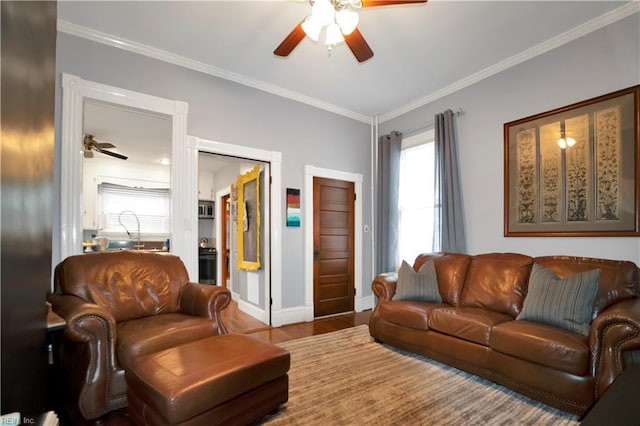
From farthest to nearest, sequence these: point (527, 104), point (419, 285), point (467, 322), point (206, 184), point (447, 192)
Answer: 1. point (206, 184)
2. point (447, 192)
3. point (527, 104)
4. point (419, 285)
5. point (467, 322)

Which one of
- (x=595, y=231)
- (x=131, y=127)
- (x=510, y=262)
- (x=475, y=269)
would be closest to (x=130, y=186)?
(x=131, y=127)

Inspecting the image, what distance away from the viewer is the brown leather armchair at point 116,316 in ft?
5.81

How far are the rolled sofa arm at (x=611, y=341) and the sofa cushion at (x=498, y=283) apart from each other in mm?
766

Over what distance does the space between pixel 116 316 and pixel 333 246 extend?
2797 millimetres

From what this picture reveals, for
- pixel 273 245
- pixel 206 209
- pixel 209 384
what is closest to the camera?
pixel 209 384

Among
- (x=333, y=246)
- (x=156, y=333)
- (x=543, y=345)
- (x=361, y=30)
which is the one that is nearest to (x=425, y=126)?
(x=361, y=30)

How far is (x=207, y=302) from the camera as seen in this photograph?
2363 mm

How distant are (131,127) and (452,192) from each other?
3.64 meters

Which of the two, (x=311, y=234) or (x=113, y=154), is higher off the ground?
(x=113, y=154)

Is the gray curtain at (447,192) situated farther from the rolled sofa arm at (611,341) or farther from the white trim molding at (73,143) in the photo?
the white trim molding at (73,143)

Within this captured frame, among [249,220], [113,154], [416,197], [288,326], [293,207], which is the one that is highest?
[113,154]

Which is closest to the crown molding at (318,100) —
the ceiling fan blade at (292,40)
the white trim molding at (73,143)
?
the white trim molding at (73,143)

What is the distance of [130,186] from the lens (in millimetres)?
3100

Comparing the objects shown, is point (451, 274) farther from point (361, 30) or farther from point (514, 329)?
point (361, 30)
